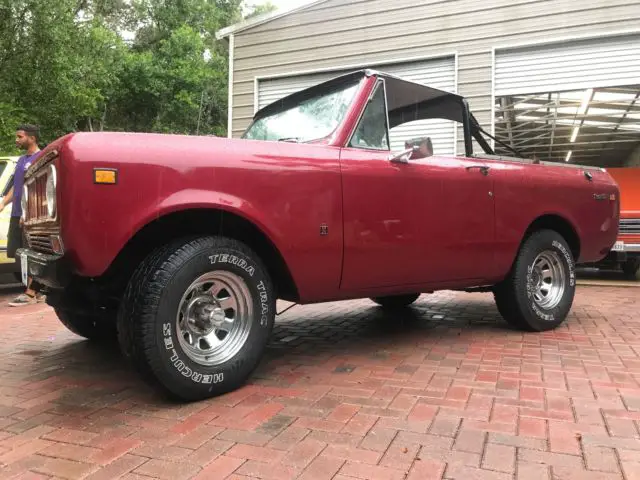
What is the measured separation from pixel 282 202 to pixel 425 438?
143 centimetres

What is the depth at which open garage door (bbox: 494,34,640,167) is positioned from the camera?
7781 millimetres

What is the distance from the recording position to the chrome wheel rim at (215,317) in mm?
2748

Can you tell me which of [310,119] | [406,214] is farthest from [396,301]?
[310,119]

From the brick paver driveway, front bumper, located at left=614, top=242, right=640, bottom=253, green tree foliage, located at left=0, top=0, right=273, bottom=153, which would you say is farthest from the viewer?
green tree foliage, located at left=0, top=0, right=273, bottom=153

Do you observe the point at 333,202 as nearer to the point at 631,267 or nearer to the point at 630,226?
the point at 630,226

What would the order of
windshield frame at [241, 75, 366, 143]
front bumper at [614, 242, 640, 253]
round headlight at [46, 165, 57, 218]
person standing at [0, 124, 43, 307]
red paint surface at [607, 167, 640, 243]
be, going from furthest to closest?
red paint surface at [607, 167, 640, 243] < front bumper at [614, 242, 640, 253] < person standing at [0, 124, 43, 307] < windshield frame at [241, 75, 366, 143] < round headlight at [46, 165, 57, 218]

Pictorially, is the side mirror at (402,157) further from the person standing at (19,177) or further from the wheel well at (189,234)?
the person standing at (19,177)

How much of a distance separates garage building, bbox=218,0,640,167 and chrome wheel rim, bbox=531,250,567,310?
5.93ft

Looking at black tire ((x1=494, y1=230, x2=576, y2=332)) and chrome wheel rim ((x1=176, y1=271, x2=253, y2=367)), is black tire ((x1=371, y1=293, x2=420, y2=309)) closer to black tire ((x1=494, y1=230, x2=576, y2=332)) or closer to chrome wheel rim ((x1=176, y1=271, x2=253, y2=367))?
black tire ((x1=494, y1=230, x2=576, y2=332))

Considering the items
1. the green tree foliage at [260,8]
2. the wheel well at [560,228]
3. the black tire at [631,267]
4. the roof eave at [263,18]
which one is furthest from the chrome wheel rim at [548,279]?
the green tree foliage at [260,8]

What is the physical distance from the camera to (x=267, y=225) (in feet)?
9.38

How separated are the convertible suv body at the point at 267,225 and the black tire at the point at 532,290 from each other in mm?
17

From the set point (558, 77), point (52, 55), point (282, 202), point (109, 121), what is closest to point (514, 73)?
point (558, 77)

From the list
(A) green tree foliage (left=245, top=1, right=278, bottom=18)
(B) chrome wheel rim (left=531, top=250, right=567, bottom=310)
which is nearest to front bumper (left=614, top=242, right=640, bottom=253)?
(B) chrome wheel rim (left=531, top=250, right=567, bottom=310)
